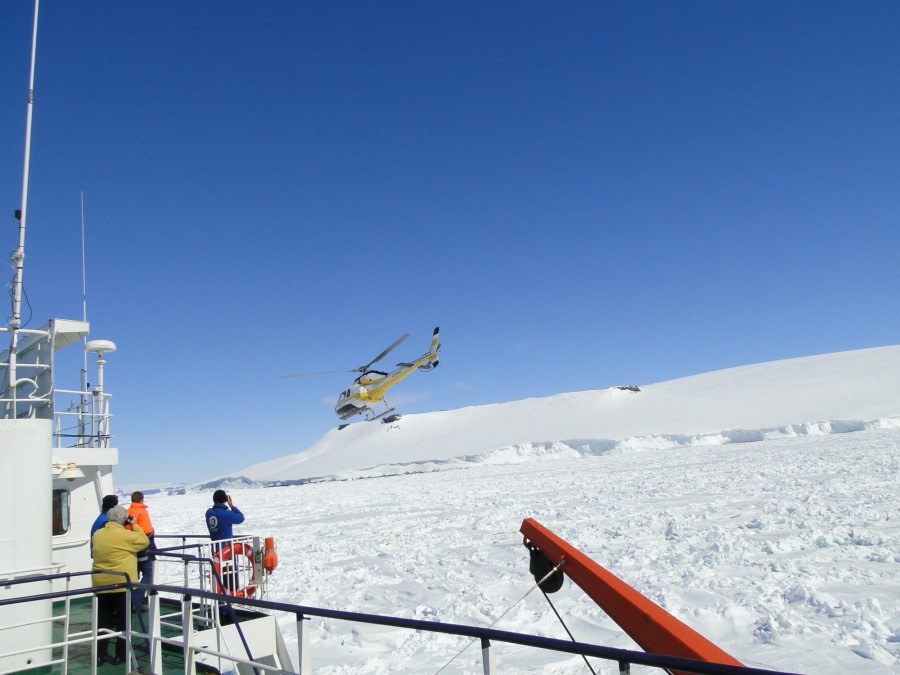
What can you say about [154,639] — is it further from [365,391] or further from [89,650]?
[365,391]

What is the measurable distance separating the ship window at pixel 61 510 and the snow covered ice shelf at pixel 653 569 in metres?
2.75

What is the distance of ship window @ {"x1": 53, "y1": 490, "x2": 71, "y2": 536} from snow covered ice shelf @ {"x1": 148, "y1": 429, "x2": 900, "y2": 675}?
9.03 feet

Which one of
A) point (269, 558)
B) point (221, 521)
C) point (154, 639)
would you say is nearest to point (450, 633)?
point (154, 639)

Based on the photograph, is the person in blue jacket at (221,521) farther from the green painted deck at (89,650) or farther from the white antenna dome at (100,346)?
the white antenna dome at (100,346)

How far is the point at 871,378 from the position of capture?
173 ft

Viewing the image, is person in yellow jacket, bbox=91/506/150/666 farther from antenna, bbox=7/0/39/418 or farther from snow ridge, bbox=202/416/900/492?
snow ridge, bbox=202/416/900/492

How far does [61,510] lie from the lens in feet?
20.9

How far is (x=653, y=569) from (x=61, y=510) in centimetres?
725

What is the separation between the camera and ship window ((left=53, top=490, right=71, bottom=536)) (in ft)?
20.8

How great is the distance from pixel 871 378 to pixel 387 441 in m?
46.5

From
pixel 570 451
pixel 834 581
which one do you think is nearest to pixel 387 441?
pixel 570 451

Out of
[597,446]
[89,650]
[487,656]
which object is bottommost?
[89,650]

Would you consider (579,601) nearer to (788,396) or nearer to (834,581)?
(834,581)

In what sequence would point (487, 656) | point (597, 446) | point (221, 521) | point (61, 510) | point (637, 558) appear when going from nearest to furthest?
point (487, 656) < point (221, 521) < point (61, 510) < point (637, 558) < point (597, 446)
